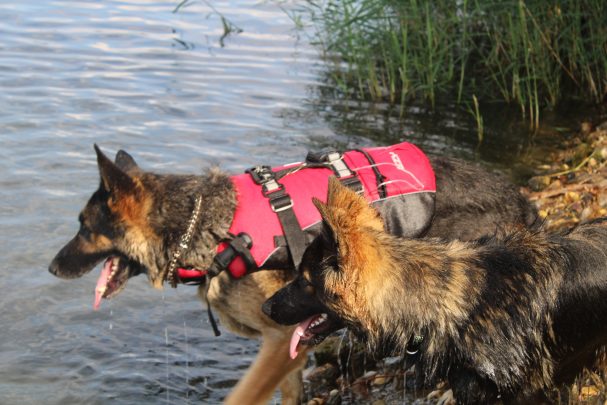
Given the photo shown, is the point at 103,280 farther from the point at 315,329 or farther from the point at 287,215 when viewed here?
the point at 315,329

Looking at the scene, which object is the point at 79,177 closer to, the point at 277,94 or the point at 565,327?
the point at 277,94

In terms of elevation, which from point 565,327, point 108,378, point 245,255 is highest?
point 245,255

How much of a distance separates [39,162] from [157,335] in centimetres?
357

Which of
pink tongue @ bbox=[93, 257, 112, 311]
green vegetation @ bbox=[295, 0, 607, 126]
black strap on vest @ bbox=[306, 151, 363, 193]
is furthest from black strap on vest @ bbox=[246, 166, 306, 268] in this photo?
green vegetation @ bbox=[295, 0, 607, 126]

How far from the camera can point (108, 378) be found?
6266 mm

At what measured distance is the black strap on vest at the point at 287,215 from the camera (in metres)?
5.21

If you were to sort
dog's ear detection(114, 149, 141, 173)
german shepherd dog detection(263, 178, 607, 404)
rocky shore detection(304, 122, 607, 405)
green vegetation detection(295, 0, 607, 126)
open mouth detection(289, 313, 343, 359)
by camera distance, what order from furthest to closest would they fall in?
green vegetation detection(295, 0, 607, 126) → dog's ear detection(114, 149, 141, 173) → rocky shore detection(304, 122, 607, 405) → open mouth detection(289, 313, 343, 359) → german shepherd dog detection(263, 178, 607, 404)

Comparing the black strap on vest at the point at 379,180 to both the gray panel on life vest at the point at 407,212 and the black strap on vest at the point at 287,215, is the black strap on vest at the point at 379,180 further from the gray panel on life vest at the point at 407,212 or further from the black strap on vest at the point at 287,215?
the black strap on vest at the point at 287,215

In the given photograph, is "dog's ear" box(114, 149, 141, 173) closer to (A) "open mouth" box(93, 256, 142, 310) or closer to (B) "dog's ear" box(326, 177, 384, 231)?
(A) "open mouth" box(93, 256, 142, 310)

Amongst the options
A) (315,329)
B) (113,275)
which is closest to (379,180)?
(315,329)

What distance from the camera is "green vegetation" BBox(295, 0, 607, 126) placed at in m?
10.3

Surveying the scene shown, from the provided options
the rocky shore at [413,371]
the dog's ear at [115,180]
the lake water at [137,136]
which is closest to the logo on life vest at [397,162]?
the rocky shore at [413,371]

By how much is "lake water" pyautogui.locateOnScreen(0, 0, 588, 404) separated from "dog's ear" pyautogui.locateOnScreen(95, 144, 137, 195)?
1644 millimetres

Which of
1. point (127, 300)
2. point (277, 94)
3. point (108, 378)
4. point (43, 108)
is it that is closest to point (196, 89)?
point (277, 94)
